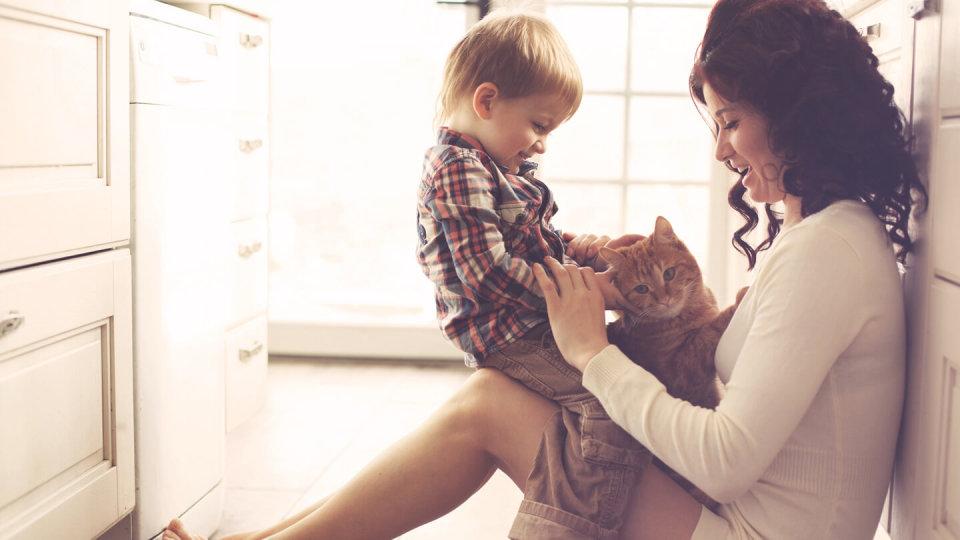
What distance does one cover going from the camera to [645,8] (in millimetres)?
3332

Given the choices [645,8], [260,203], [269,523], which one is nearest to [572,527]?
[269,523]

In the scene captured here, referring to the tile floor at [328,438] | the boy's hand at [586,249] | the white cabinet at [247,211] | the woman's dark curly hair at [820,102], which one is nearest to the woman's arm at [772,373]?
the woman's dark curly hair at [820,102]

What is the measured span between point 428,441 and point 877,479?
593 mm

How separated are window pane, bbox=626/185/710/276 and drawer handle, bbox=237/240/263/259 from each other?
1380 mm

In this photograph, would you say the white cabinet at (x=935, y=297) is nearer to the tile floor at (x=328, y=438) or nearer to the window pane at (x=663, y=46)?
the tile floor at (x=328, y=438)

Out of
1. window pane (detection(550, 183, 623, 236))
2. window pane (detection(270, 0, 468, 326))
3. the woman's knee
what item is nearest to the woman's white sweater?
the woman's knee

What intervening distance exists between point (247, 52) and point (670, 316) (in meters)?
1.62

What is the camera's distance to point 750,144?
1189 millimetres

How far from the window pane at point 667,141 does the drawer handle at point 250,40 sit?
1.38m

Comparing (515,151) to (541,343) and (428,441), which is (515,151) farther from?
(428,441)

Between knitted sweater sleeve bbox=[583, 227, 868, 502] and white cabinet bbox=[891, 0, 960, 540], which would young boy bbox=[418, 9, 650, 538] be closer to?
knitted sweater sleeve bbox=[583, 227, 868, 502]

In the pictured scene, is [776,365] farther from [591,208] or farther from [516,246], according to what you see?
[591,208]

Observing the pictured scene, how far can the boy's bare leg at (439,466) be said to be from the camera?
136cm

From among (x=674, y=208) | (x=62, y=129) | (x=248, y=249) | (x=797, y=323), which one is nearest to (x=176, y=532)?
(x=62, y=129)
